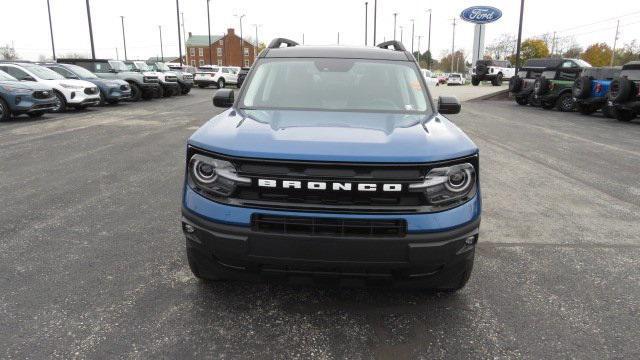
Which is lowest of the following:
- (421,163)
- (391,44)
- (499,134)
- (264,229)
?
(499,134)

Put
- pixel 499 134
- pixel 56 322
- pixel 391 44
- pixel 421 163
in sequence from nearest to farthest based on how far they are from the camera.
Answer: pixel 421 163 → pixel 56 322 → pixel 391 44 → pixel 499 134

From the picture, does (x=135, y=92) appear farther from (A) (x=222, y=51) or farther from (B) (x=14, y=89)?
(A) (x=222, y=51)

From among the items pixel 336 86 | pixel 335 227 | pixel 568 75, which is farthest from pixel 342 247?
pixel 568 75

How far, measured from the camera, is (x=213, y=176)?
2.73m

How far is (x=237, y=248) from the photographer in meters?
2.62

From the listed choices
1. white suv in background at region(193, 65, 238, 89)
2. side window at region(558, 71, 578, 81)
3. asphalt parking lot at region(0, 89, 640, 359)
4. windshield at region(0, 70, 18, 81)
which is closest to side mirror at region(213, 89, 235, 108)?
asphalt parking lot at region(0, 89, 640, 359)

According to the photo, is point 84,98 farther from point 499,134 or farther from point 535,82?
point 535,82

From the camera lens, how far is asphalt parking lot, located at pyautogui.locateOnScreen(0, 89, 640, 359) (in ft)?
9.10

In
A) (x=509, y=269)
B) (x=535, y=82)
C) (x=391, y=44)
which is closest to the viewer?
(x=509, y=269)

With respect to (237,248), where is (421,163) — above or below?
above

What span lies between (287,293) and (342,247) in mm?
1012

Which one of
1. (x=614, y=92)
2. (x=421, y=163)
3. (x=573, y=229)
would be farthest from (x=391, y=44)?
(x=614, y=92)

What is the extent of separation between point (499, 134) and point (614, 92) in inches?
238

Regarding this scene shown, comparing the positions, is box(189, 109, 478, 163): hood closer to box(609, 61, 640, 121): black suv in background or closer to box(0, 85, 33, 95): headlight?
box(0, 85, 33, 95): headlight
